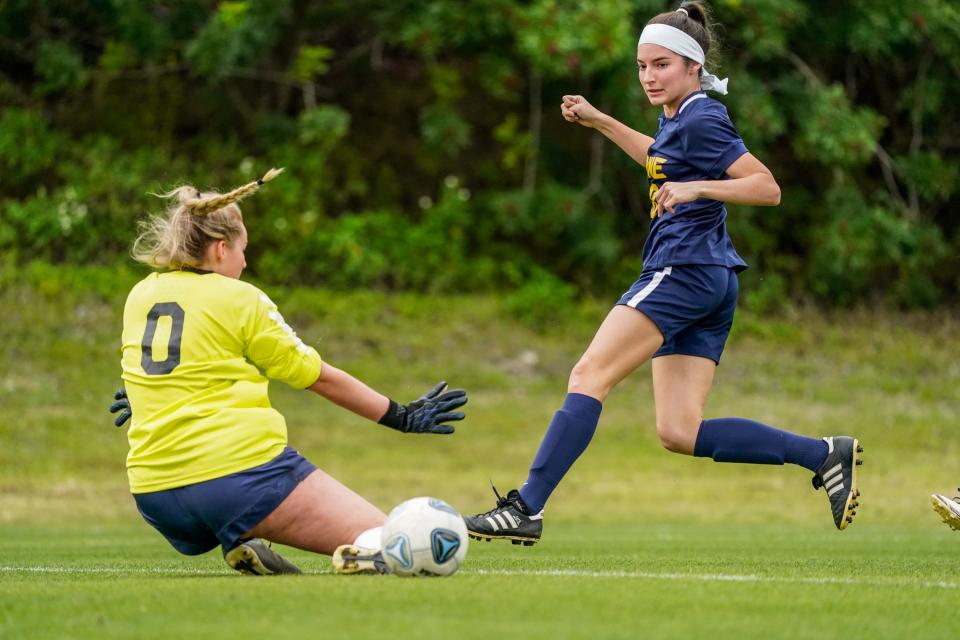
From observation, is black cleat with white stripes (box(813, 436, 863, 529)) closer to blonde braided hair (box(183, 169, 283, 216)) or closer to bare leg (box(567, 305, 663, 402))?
bare leg (box(567, 305, 663, 402))

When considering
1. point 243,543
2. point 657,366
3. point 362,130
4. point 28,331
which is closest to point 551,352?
point 362,130

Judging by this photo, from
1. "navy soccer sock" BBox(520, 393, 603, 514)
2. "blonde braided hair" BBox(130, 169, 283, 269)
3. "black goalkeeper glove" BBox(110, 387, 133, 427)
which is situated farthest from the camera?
"navy soccer sock" BBox(520, 393, 603, 514)

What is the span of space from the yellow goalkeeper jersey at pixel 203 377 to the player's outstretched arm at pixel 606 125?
2.12m

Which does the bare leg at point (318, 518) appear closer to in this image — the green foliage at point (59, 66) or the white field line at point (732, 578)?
the white field line at point (732, 578)

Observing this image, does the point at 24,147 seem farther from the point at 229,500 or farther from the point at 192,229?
the point at 229,500

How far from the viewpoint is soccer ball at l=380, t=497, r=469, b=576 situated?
17.4 ft

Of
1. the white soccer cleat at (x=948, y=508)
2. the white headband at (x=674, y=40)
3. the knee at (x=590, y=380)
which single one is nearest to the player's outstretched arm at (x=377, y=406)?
the knee at (x=590, y=380)

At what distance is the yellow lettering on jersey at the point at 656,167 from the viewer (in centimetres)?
672

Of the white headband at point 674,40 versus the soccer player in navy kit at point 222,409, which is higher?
the white headband at point 674,40

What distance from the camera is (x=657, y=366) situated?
22.6 feet

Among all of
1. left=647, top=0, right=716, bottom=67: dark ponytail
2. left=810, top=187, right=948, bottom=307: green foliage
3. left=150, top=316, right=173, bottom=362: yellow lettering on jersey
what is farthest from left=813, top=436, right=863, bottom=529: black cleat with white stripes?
left=810, top=187, right=948, bottom=307: green foliage

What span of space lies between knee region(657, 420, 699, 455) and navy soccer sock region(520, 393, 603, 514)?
596 millimetres

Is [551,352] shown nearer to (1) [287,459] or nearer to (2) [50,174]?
(2) [50,174]

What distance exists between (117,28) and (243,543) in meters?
14.3
